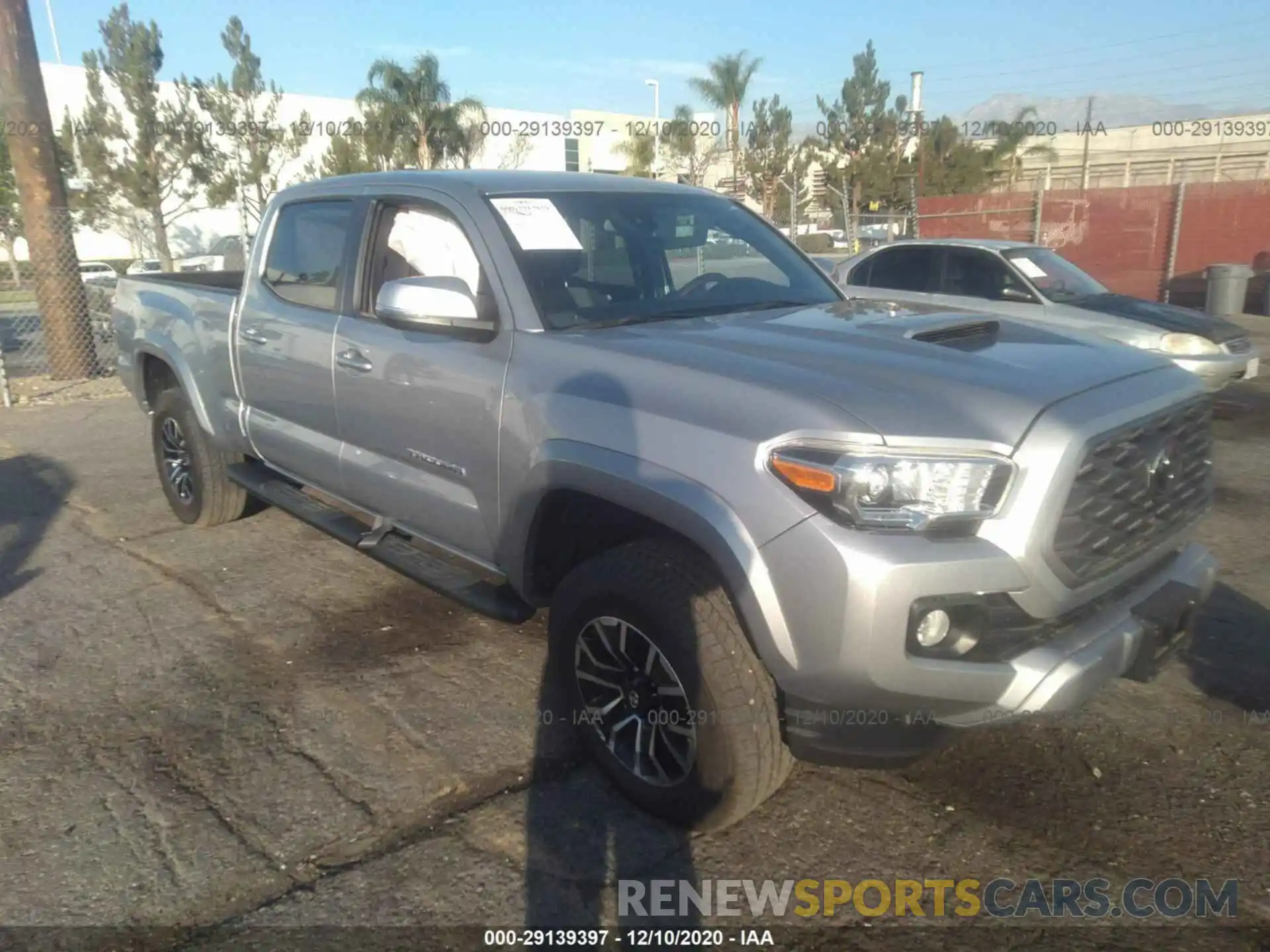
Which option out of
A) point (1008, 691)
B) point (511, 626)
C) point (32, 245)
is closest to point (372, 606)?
point (511, 626)

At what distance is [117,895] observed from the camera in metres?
2.66

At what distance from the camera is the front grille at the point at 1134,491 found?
2480 mm

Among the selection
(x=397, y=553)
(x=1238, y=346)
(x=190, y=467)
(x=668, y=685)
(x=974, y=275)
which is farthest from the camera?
(x=974, y=275)

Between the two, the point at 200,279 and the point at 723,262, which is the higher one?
the point at 723,262

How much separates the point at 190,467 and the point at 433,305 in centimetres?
318

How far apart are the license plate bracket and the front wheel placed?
101 cm

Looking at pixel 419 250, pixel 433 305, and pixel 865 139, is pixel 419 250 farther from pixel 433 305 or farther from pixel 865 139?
pixel 865 139

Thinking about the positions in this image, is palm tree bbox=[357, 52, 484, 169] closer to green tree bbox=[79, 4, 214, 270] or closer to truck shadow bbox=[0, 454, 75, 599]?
green tree bbox=[79, 4, 214, 270]

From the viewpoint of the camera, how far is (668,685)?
2770 mm

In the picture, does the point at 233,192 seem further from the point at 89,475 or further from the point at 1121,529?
the point at 1121,529

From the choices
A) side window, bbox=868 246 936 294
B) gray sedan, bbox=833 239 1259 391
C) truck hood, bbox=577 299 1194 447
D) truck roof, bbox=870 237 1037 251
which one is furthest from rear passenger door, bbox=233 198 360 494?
truck roof, bbox=870 237 1037 251

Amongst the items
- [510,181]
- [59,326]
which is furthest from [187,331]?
[59,326]

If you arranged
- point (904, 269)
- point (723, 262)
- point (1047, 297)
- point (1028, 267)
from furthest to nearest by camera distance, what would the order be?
point (904, 269) < point (1028, 267) < point (1047, 297) < point (723, 262)

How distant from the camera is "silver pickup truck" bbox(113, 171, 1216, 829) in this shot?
238 centimetres
